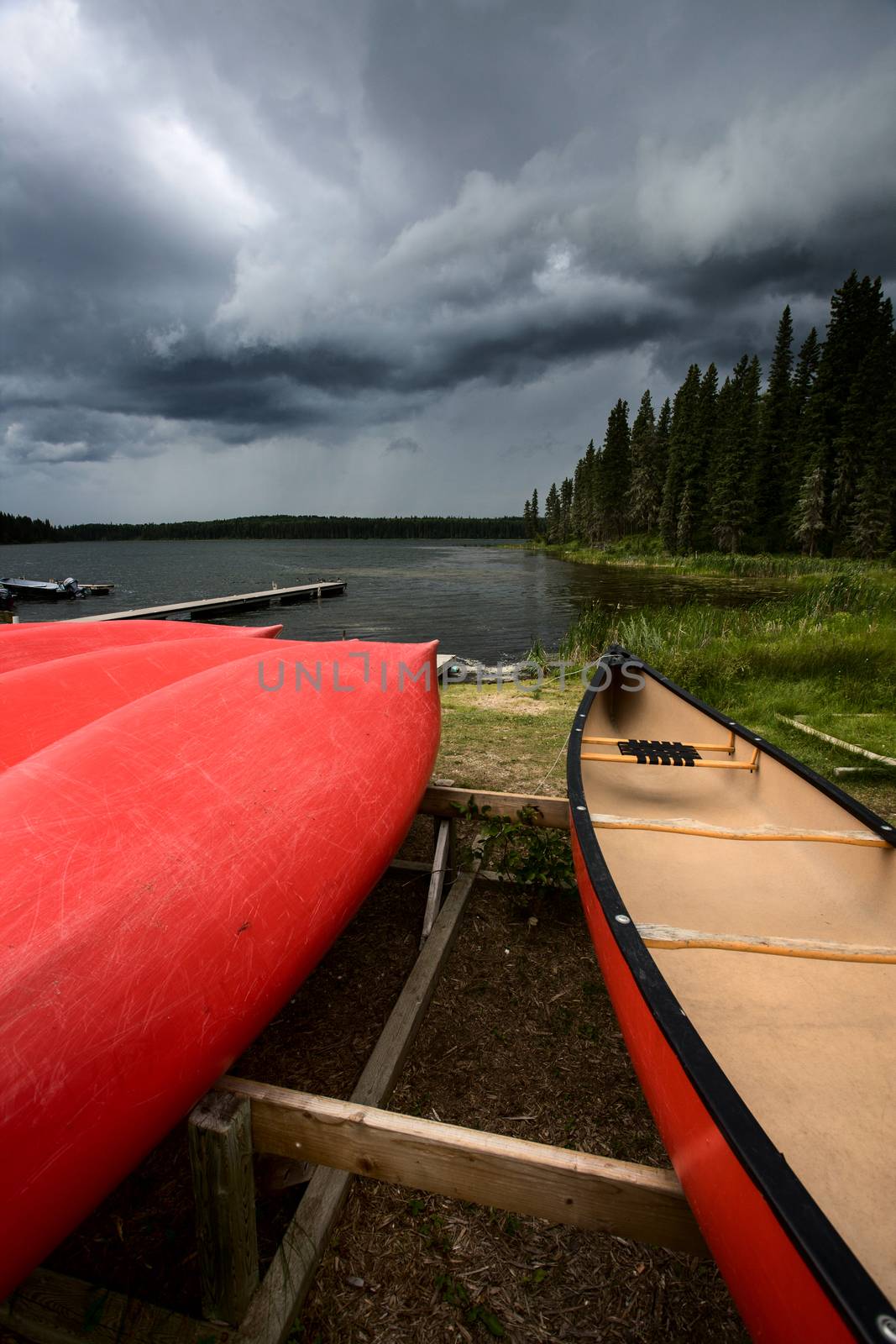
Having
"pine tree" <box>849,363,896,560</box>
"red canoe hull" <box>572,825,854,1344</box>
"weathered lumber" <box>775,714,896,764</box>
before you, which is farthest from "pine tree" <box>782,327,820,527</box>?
"red canoe hull" <box>572,825,854,1344</box>

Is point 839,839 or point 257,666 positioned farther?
point 257,666

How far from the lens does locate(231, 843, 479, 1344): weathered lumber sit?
1.78m

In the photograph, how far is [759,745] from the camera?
4.13m

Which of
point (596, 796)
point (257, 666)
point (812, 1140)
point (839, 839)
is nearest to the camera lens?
point (812, 1140)

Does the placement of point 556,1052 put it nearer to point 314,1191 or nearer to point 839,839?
point 314,1191

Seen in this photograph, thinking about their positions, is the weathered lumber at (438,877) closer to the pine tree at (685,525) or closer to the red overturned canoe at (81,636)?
the red overturned canoe at (81,636)

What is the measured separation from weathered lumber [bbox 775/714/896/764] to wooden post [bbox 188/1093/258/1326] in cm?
689

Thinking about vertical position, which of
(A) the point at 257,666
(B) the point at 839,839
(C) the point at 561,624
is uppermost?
(A) the point at 257,666

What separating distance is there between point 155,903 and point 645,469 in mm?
67108

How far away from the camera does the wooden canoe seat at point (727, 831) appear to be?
10.00 ft

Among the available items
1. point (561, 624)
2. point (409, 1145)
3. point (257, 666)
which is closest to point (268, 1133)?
point (409, 1145)

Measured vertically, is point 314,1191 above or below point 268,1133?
below

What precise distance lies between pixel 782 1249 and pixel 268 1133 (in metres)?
1.34

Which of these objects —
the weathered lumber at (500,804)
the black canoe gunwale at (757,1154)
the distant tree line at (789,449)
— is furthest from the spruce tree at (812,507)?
the black canoe gunwale at (757,1154)
